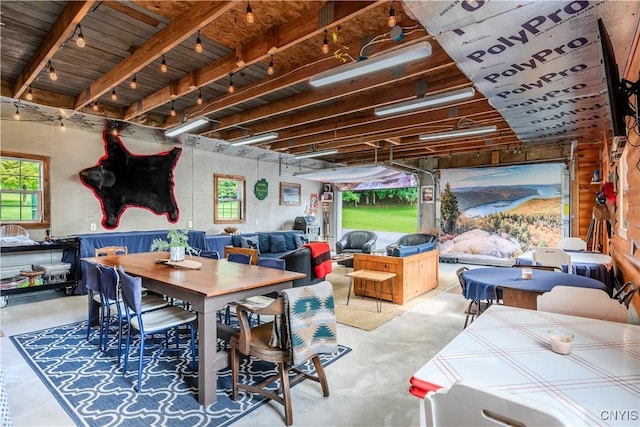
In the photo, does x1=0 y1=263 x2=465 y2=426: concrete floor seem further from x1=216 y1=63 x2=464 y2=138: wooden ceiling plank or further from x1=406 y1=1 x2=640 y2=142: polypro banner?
x1=216 y1=63 x2=464 y2=138: wooden ceiling plank

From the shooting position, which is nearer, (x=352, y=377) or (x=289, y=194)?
(x=352, y=377)

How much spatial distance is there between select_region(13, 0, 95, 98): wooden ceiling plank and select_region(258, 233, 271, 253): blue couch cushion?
15.1 feet

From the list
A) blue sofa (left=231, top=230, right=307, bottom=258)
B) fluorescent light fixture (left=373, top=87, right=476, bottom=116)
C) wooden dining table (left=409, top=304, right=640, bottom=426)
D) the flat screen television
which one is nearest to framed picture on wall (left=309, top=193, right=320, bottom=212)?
blue sofa (left=231, top=230, right=307, bottom=258)

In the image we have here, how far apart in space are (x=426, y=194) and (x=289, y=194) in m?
4.08

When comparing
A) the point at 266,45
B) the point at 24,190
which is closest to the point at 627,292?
the point at 266,45

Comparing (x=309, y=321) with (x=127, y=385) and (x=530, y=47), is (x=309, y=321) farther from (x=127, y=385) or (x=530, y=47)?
(x=530, y=47)

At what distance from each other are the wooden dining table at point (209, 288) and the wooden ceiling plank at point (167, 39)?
6.84 feet

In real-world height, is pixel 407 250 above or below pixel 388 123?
below

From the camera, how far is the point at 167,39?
118 inches

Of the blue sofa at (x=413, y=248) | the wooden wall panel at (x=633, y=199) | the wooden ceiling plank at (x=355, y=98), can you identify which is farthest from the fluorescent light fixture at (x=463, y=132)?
the wooden wall panel at (x=633, y=199)

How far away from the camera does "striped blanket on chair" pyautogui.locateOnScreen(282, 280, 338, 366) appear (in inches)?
84.7

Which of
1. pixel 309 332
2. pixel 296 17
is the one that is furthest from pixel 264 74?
pixel 309 332

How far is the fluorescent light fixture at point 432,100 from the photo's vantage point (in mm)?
3801

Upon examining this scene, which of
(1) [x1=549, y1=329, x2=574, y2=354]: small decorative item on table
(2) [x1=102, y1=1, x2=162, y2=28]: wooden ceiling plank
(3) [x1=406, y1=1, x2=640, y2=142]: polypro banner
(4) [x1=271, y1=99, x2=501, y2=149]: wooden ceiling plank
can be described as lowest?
(1) [x1=549, y1=329, x2=574, y2=354]: small decorative item on table
